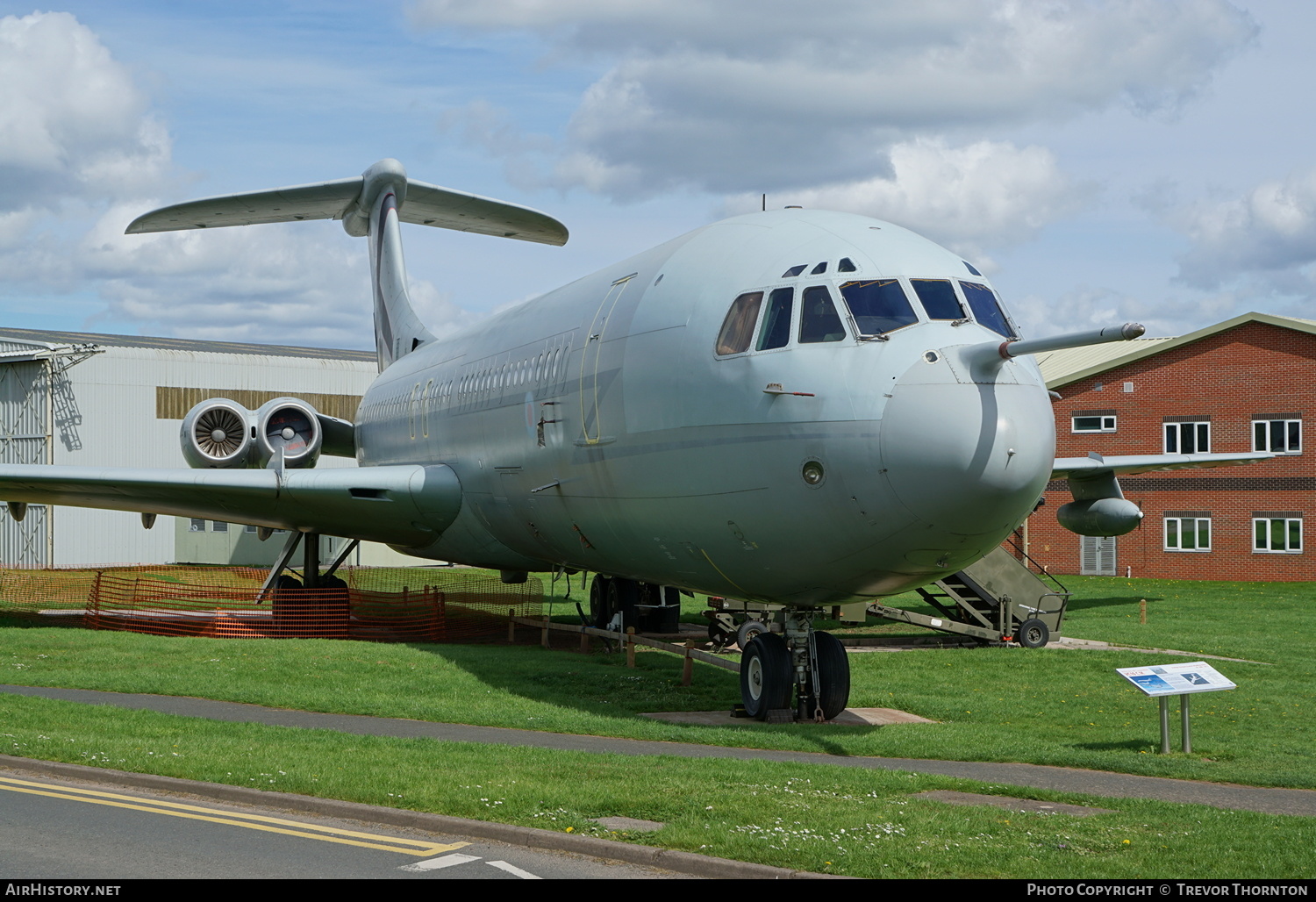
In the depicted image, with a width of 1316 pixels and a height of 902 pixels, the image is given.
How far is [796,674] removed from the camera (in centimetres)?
1409

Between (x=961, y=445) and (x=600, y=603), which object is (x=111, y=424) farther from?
(x=961, y=445)

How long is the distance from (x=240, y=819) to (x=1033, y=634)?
16.6 meters

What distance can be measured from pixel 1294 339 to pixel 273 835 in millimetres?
43372

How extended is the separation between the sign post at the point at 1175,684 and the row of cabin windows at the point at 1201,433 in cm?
3234

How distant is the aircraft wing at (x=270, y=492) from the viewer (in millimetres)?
21031

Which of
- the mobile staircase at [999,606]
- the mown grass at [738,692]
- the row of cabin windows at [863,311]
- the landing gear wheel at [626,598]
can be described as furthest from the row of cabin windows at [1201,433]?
the row of cabin windows at [863,311]

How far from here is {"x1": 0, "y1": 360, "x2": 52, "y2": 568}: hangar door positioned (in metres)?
46.6

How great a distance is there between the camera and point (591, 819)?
878 centimetres

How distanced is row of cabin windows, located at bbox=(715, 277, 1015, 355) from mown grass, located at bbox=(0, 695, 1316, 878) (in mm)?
3967

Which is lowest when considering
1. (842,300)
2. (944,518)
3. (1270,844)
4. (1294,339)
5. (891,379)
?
(1270,844)

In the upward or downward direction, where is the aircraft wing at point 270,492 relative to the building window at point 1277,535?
upward

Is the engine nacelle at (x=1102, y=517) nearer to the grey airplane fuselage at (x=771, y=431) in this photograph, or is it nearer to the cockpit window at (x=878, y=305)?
the grey airplane fuselage at (x=771, y=431)

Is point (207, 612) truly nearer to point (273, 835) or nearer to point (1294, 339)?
point (273, 835)

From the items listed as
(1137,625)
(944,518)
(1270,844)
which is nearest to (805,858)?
(1270,844)
